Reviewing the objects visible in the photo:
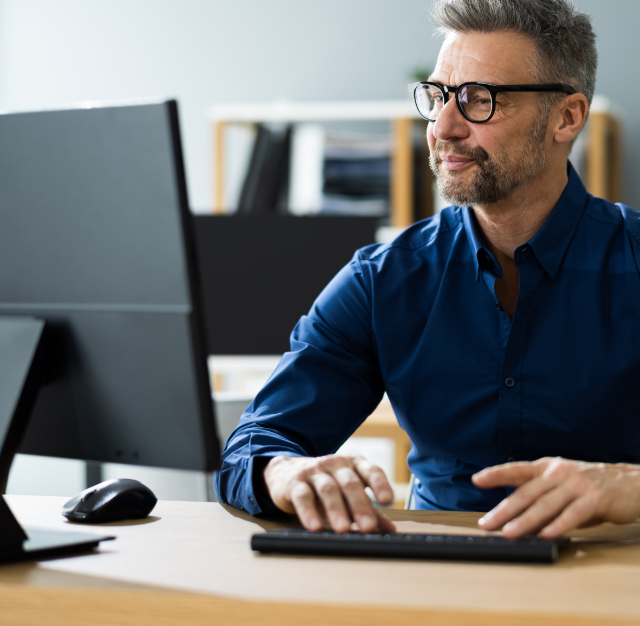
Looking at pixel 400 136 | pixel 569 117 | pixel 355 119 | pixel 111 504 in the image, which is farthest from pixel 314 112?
pixel 111 504

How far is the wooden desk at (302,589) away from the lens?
556mm

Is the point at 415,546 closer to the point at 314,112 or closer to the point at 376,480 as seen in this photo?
the point at 376,480

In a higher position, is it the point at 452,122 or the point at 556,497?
the point at 452,122

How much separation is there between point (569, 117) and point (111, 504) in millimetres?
990

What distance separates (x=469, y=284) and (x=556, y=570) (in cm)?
63

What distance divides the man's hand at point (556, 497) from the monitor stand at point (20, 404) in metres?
0.38

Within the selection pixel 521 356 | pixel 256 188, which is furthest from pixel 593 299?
pixel 256 188

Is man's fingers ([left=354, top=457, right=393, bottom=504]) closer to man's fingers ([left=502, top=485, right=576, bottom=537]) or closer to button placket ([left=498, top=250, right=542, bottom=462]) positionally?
man's fingers ([left=502, top=485, right=576, bottom=537])

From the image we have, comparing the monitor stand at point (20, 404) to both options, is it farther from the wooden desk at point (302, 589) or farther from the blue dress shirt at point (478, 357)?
the blue dress shirt at point (478, 357)

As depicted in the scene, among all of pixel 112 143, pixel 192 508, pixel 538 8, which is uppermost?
pixel 538 8

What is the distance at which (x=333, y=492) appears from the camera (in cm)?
78

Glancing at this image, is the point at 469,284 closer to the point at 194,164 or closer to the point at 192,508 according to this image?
the point at 192,508

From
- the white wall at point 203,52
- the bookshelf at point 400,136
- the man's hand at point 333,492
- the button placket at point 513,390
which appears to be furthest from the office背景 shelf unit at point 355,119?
the man's hand at point 333,492

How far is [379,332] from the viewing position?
123cm
